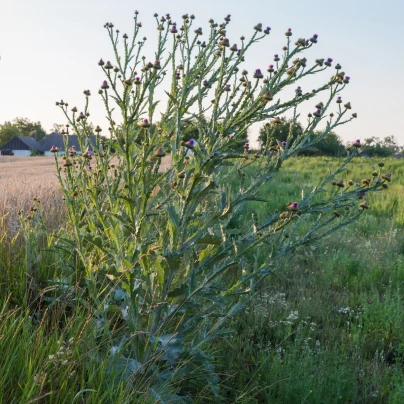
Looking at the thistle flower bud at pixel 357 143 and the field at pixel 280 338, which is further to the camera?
the thistle flower bud at pixel 357 143

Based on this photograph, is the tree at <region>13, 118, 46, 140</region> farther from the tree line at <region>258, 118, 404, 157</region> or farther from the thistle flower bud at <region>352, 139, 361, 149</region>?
the thistle flower bud at <region>352, 139, 361, 149</region>

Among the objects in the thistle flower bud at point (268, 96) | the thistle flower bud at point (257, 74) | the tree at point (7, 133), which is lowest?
the thistle flower bud at point (268, 96)

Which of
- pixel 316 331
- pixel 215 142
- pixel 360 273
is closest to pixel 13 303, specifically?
pixel 215 142

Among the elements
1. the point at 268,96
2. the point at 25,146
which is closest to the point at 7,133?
the point at 25,146

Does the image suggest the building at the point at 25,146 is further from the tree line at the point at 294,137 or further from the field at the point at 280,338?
the field at the point at 280,338

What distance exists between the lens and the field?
202 cm

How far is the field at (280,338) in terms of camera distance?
2.02m

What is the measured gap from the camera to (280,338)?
362cm

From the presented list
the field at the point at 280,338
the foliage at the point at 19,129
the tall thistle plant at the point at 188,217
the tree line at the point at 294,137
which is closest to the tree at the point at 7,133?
the foliage at the point at 19,129

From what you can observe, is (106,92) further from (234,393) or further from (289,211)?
(234,393)

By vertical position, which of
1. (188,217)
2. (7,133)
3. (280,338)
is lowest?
(280,338)

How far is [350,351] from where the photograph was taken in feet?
11.5

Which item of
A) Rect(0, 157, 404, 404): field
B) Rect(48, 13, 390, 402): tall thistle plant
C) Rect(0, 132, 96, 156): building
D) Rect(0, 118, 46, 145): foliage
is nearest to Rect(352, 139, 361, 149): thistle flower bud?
Rect(48, 13, 390, 402): tall thistle plant

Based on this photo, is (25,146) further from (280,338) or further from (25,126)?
(280,338)
